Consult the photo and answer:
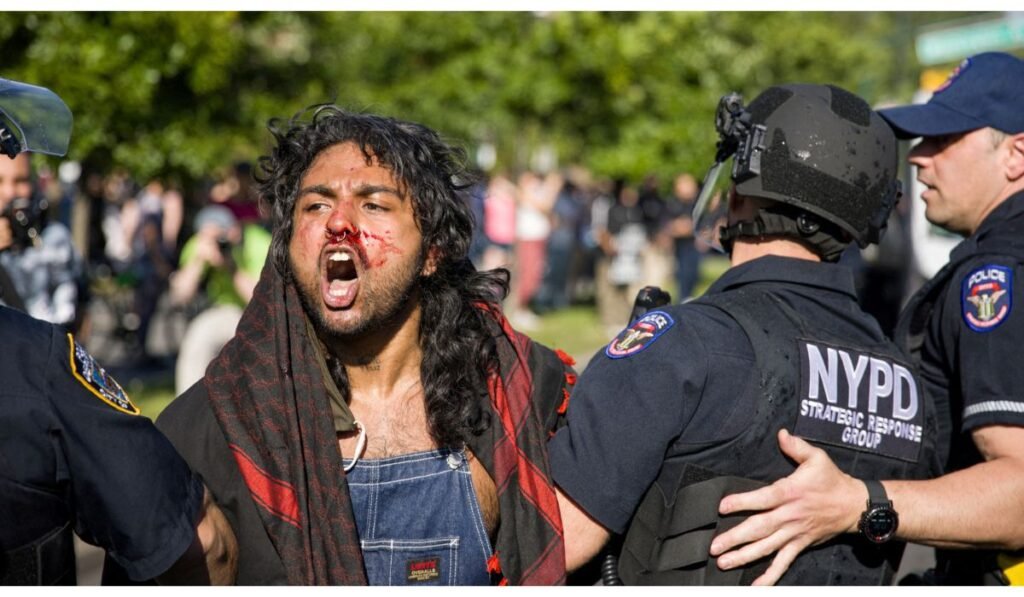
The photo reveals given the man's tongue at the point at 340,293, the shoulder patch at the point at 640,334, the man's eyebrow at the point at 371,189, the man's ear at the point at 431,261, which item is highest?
the man's eyebrow at the point at 371,189

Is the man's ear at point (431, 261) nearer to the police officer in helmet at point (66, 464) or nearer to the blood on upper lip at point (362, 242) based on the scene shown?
the blood on upper lip at point (362, 242)

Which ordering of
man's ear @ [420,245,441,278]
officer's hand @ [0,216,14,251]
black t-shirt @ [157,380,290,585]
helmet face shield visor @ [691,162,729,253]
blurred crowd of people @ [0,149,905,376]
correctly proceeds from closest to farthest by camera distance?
black t-shirt @ [157,380,290,585]
man's ear @ [420,245,441,278]
helmet face shield visor @ [691,162,729,253]
officer's hand @ [0,216,14,251]
blurred crowd of people @ [0,149,905,376]

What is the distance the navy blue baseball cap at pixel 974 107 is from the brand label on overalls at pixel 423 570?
1.79 m

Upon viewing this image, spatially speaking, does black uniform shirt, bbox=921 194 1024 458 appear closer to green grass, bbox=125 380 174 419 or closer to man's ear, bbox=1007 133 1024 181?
man's ear, bbox=1007 133 1024 181

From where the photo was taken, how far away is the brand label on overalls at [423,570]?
2596 millimetres

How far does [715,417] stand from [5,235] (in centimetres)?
329

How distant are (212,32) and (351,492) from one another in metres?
7.21

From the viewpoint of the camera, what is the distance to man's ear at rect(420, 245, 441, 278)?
2.90 m

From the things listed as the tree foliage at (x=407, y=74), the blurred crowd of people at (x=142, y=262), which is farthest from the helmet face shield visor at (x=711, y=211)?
the tree foliage at (x=407, y=74)

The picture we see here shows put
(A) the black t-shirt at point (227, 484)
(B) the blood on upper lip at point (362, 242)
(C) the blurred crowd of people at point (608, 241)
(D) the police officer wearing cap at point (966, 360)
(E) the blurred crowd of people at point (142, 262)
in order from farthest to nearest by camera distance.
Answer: (C) the blurred crowd of people at point (608, 241) < (E) the blurred crowd of people at point (142, 262) < (B) the blood on upper lip at point (362, 242) < (D) the police officer wearing cap at point (966, 360) < (A) the black t-shirt at point (227, 484)

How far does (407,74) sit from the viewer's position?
18.0m

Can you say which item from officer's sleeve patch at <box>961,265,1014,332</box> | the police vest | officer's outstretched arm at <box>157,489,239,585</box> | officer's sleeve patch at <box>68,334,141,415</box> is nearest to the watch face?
the police vest

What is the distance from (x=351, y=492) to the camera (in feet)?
8.55

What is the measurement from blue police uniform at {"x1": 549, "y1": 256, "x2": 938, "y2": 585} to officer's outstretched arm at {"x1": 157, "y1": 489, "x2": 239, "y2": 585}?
0.77 metres
